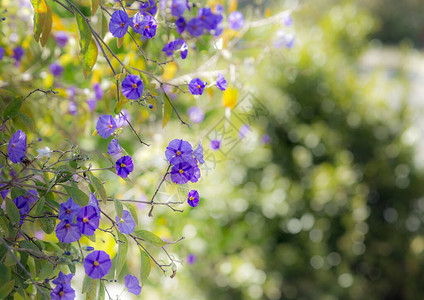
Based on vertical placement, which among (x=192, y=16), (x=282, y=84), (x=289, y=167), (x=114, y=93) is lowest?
(x=114, y=93)

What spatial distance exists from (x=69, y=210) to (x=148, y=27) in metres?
0.29

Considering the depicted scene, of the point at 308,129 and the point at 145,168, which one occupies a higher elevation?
the point at 308,129

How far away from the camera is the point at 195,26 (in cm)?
103

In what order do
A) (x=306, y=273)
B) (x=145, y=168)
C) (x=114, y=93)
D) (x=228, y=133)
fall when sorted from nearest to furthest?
(x=114, y=93) < (x=228, y=133) < (x=145, y=168) < (x=306, y=273)

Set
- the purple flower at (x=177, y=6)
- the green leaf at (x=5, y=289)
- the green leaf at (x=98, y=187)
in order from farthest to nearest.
→ the purple flower at (x=177, y=6)
the green leaf at (x=98, y=187)
the green leaf at (x=5, y=289)

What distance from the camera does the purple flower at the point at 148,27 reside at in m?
0.70

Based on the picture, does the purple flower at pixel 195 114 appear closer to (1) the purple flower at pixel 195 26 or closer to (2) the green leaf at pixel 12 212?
(1) the purple flower at pixel 195 26

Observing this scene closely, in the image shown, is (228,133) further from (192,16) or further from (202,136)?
(192,16)

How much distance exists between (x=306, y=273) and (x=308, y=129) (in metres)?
0.66

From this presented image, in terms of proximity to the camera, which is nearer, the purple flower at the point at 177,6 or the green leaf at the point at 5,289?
the green leaf at the point at 5,289

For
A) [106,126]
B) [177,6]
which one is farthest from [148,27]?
[177,6]

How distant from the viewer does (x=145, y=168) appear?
4.33 feet

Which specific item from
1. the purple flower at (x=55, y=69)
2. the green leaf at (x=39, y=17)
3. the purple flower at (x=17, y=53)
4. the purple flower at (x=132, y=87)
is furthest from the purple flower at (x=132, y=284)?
the purple flower at (x=55, y=69)

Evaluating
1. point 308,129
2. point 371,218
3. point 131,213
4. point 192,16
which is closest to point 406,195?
point 371,218
